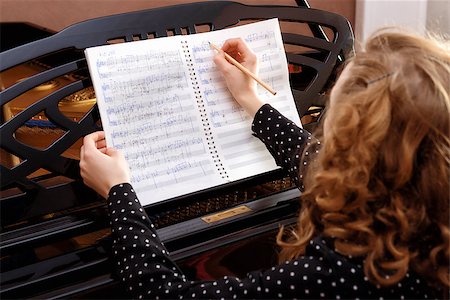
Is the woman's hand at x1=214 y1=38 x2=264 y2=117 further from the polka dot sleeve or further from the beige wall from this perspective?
the beige wall

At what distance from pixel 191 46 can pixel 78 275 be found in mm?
505

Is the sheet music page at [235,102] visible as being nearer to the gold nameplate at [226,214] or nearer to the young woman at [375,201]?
the gold nameplate at [226,214]

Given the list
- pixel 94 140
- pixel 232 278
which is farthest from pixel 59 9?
pixel 232 278

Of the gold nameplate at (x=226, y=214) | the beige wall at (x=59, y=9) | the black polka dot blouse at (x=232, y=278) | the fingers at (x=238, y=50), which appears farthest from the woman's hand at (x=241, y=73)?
the beige wall at (x=59, y=9)

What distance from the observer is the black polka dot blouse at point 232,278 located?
2.75 ft

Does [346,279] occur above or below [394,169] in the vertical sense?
below

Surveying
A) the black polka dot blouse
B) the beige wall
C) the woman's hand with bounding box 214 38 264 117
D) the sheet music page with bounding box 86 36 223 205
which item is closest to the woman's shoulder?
the black polka dot blouse

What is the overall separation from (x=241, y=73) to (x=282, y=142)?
0.56 feet

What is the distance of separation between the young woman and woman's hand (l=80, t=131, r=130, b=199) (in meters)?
0.14

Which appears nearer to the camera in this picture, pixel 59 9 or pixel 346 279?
pixel 346 279

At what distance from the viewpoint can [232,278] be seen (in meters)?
0.91

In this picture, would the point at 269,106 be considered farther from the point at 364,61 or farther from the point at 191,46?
the point at 364,61

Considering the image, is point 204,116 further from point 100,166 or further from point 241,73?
point 100,166

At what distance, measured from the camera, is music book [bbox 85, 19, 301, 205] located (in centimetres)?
106
